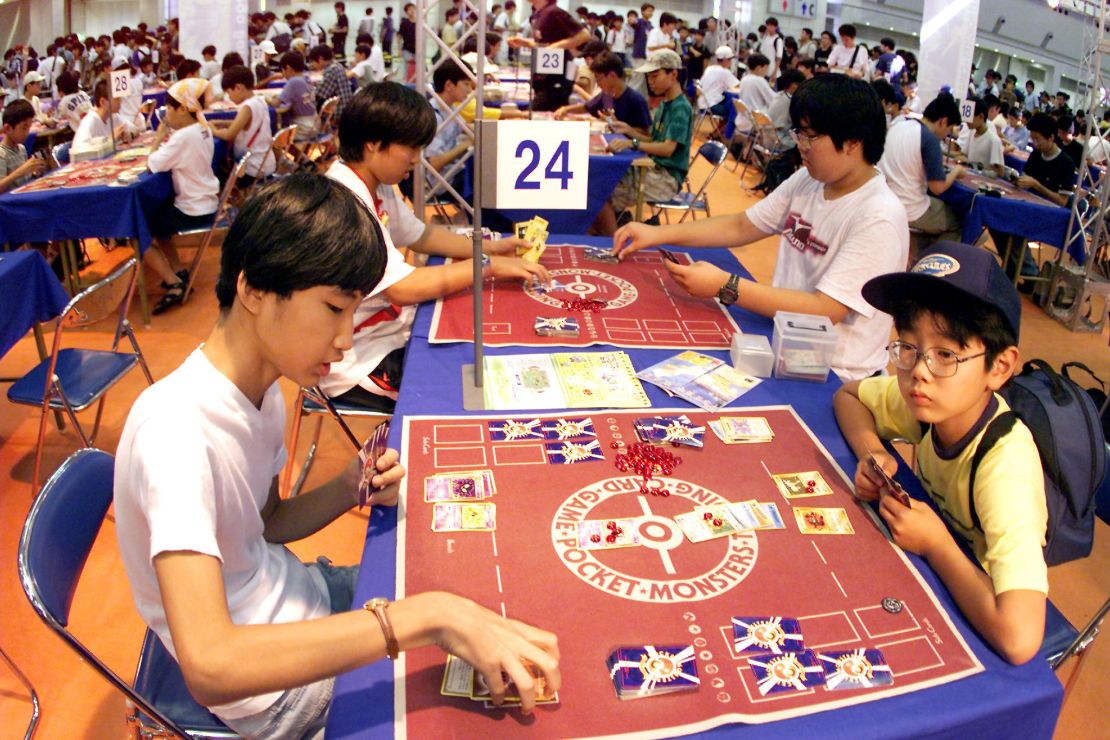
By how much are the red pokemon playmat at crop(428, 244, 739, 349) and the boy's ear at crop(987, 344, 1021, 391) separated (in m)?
0.84

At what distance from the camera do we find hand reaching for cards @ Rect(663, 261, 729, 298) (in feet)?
7.64

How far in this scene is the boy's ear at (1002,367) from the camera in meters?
1.38

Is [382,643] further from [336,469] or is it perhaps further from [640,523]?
[336,469]

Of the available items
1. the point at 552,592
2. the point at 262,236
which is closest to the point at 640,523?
the point at 552,592

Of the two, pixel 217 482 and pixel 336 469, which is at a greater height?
pixel 217 482

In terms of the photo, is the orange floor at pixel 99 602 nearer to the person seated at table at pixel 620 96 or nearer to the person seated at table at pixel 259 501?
the person seated at table at pixel 259 501

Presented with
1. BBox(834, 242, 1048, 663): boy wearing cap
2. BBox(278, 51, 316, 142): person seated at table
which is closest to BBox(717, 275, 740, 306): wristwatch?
BBox(834, 242, 1048, 663): boy wearing cap

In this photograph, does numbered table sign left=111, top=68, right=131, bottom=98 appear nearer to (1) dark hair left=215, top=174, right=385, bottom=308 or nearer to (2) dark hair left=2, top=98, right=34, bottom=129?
(2) dark hair left=2, top=98, right=34, bottom=129

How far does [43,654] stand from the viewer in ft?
7.62

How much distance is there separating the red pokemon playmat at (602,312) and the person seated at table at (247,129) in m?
4.18

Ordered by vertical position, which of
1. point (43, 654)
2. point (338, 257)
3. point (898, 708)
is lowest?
point (43, 654)

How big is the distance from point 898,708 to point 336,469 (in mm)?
2583

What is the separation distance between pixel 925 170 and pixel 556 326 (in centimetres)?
411

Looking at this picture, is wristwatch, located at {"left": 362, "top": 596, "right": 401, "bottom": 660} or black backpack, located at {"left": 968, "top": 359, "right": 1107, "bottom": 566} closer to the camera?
wristwatch, located at {"left": 362, "top": 596, "right": 401, "bottom": 660}
